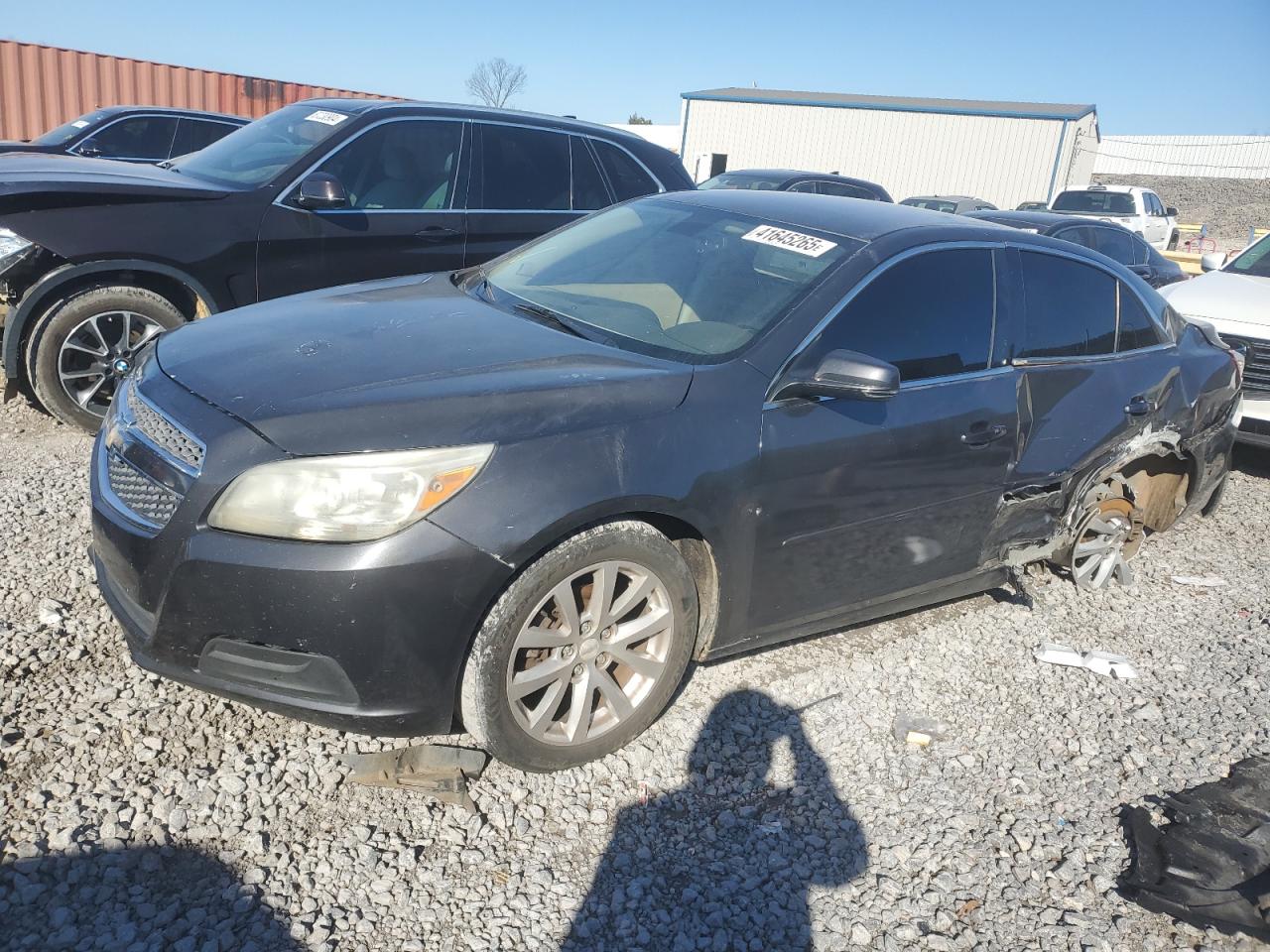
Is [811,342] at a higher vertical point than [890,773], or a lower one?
higher

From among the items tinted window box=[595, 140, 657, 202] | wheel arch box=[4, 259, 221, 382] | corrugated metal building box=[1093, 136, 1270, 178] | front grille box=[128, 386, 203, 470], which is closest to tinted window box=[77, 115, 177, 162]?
wheel arch box=[4, 259, 221, 382]

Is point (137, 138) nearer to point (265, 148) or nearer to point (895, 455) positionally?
point (265, 148)

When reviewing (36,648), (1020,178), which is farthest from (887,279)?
(1020,178)

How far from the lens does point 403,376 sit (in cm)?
273

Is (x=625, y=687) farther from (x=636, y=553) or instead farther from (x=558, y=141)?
(x=558, y=141)

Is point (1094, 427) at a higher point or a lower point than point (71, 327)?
higher

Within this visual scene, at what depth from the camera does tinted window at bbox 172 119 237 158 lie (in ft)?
36.1

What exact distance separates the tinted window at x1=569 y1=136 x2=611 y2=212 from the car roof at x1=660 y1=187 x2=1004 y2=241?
2.32 meters

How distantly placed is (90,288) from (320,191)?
4.18 feet

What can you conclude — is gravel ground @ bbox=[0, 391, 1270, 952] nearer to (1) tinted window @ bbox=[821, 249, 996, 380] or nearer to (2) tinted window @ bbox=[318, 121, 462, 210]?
(1) tinted window @ bbox=[821, 249, 996, 380]

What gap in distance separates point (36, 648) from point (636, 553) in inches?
80.7

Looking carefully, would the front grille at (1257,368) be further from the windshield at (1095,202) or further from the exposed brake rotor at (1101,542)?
the windshield at (1095,202)

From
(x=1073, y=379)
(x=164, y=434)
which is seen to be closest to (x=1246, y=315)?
(x=1073, y=379)

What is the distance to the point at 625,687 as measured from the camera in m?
2.96
